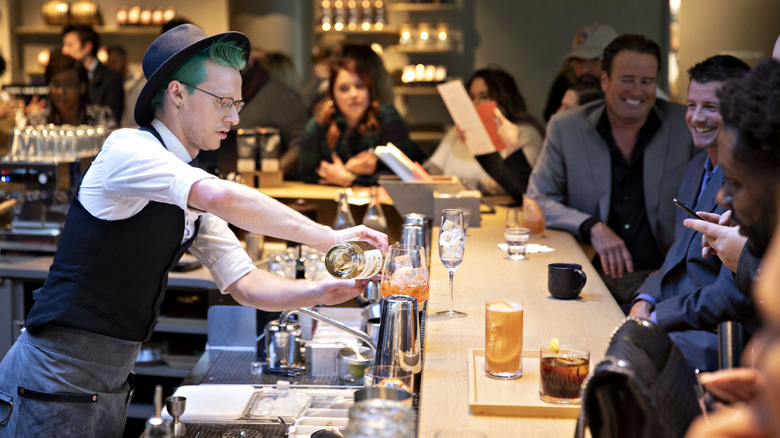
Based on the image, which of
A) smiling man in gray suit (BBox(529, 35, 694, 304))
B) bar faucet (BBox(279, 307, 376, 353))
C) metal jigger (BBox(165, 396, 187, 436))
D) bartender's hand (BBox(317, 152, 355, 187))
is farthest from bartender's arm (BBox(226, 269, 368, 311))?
bartender's hand (BBox(317, 152, 355, 187))

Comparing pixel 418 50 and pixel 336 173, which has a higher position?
pixel 418 50

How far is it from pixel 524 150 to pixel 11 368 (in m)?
3.24

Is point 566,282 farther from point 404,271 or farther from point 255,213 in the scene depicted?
point 255,213

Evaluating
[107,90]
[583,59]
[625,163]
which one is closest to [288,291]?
[625,163]

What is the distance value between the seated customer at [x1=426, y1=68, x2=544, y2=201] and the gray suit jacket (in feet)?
1.09

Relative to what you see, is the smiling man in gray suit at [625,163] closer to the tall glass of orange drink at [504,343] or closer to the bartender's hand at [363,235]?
the bartender's hand at [363,235]

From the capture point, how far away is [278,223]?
1950 mm

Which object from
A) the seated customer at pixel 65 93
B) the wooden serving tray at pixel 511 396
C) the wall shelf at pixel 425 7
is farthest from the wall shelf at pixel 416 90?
the wooden serving tray at pixel 511 396

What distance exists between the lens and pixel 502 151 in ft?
16.7

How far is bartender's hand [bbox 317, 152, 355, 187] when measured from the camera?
484 centimetres

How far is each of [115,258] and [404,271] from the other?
0.71m

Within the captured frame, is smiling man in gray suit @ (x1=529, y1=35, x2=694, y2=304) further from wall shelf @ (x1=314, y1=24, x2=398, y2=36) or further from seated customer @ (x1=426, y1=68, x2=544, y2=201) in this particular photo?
wall shelf @ (x1=314, y1=24, x2=398, y2=36)

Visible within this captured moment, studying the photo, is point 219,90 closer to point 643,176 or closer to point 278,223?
point 278,223

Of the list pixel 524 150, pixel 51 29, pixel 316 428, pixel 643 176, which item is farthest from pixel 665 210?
pixel 51 29
